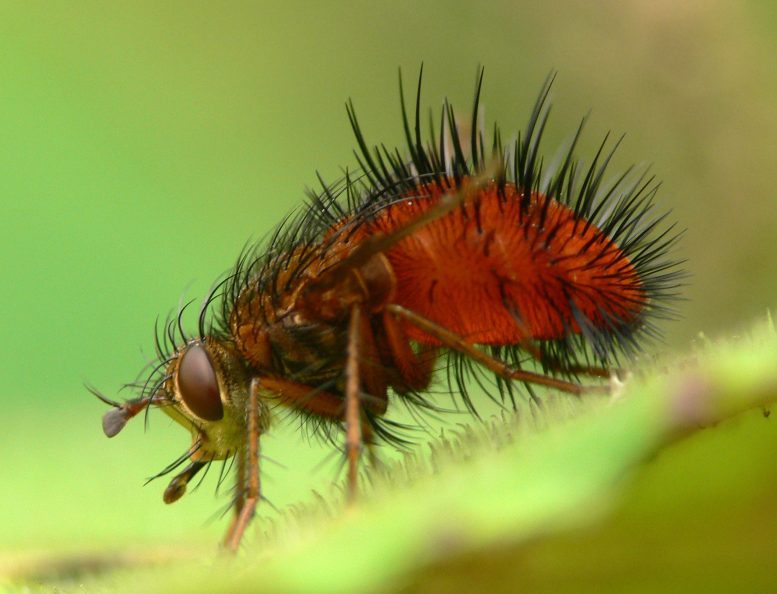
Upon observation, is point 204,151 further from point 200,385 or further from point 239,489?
point 239,489

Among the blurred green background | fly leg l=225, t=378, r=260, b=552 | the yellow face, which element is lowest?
fly leg l=225, t=378, r=260, b=552

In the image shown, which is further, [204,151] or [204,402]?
[204,151]

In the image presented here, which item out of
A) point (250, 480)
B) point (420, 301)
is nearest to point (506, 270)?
point (420, 301)

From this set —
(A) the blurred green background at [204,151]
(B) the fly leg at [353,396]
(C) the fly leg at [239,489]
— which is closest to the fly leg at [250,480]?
(C) the fly leg at [239,489]

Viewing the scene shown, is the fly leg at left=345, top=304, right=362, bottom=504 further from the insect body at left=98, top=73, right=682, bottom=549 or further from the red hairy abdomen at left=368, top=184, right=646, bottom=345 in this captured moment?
the red hairy abdomen at left=368, top=184, right=646, bottom=345

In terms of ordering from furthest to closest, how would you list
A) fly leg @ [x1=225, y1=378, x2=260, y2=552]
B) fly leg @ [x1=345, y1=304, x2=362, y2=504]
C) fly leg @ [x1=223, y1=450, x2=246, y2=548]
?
fly leg @ [x1=223, y1=450, x2=246, y2=548]
fly leg @ [x1=225, y1=378, x2=260, y2=552]
fly leg @ [x1=345, y1=304, x2=362, y2=504]

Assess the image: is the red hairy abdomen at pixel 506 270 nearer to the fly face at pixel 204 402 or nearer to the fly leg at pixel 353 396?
the fly leg at pixel 353 396

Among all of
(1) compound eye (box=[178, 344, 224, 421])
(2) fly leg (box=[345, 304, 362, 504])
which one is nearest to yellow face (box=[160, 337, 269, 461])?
(1) compound eye (box=[178, 344, 224, 421])

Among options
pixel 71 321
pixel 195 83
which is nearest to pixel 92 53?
pixel 195 83
